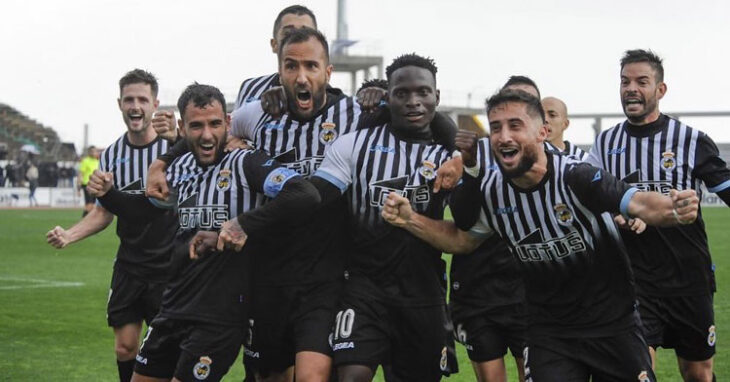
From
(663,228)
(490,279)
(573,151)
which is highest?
(573,151)

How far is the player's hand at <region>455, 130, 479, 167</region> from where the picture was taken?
530 cm

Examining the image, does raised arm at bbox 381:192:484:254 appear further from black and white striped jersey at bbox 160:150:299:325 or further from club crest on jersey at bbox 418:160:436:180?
black and white striped jersey at bbox 160:150:299:325

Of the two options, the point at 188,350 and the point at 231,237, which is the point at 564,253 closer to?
the point at 231,237

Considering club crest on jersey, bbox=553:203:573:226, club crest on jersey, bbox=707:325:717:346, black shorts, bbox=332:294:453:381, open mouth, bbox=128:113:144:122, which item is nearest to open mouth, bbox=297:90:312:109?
black shorts, bbox=332:294:453:381

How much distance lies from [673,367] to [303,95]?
4.85 m

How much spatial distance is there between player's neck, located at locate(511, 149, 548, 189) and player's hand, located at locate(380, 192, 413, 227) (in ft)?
2.00

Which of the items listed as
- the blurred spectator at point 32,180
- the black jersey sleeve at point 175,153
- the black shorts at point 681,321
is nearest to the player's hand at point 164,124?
the black jersey sleeve at point 175,153

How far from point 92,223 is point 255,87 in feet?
5.76

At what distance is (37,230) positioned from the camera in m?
27.4

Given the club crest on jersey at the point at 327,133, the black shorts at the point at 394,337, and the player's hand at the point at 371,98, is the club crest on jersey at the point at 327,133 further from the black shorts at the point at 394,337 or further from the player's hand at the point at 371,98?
the black shorts at the point at 394,337

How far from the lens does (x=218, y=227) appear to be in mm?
6008

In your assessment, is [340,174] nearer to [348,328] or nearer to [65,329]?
[348,328]

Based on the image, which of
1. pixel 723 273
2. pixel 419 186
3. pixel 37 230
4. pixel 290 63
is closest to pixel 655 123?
pixel 419 186

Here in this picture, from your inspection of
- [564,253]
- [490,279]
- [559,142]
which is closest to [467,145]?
[564,253]
